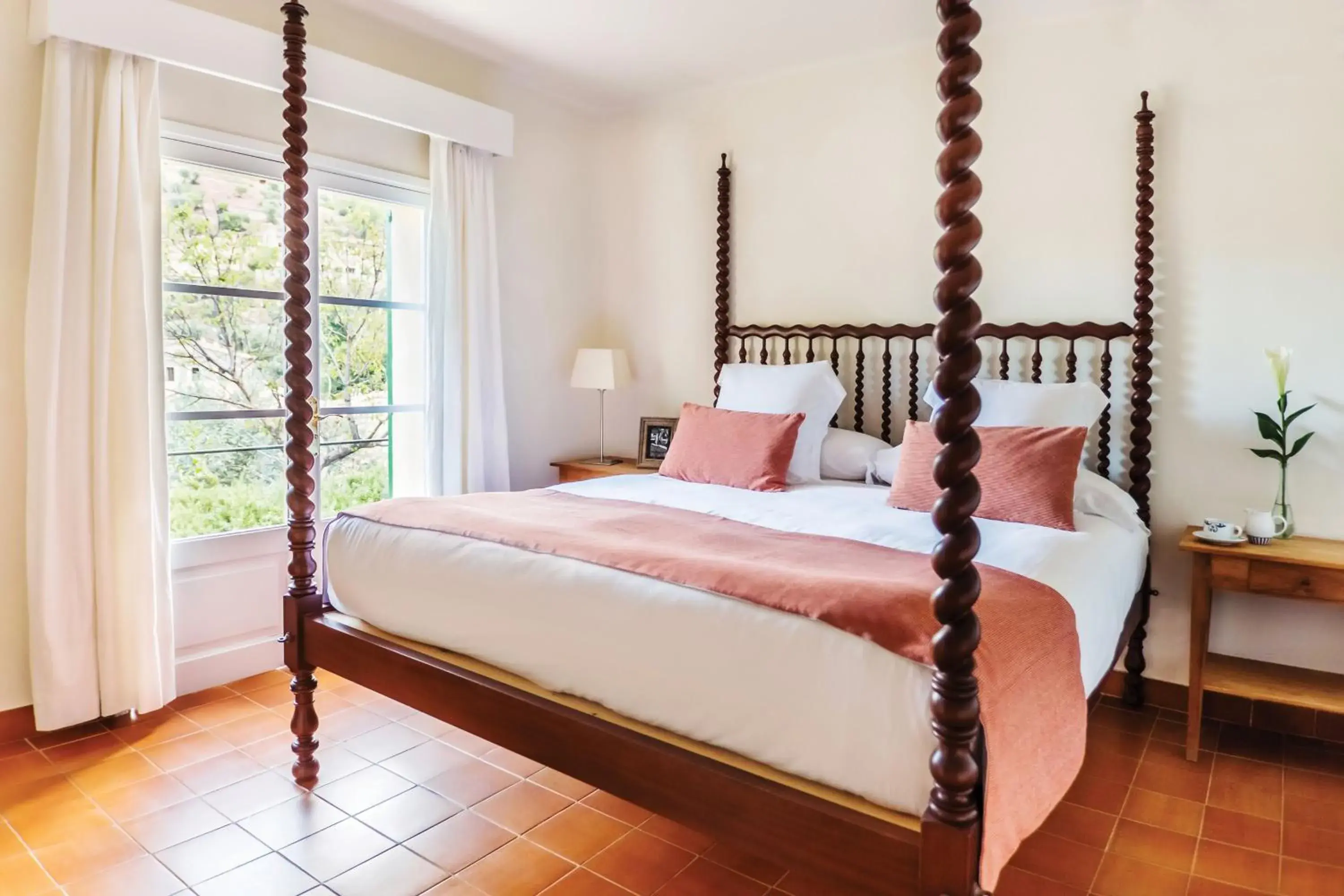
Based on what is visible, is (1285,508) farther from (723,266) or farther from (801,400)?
(723,266)

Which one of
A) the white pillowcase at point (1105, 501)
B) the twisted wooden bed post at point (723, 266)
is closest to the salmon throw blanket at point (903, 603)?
the white pillowcase at point (1105, 501)

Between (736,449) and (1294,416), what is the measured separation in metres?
1.81

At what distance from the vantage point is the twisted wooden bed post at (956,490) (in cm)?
122

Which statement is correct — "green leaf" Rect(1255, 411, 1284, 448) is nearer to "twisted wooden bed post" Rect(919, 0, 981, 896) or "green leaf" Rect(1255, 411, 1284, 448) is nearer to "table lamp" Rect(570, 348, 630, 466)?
"twisted wooden bed post" Rect(919, 0, 981, 896)

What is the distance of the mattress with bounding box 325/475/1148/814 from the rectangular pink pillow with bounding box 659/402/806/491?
392 millimetres

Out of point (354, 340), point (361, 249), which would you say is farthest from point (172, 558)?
point (361, 249)

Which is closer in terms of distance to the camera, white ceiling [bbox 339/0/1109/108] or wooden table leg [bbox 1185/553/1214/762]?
wooden table leg [bbox 1185/553/1214/762]

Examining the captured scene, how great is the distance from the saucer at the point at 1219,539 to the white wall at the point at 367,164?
292cm

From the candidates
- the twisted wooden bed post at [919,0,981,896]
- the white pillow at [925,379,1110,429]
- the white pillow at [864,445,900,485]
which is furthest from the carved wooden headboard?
the twisted wooden bed post at [919,0,981,896]

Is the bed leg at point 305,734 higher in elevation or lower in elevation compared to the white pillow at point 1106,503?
lower

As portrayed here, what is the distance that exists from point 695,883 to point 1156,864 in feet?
3.74

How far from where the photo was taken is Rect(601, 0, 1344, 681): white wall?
2.71 m

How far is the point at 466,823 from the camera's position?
7.27 ft

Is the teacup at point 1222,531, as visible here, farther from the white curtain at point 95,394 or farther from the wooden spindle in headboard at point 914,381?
the white curtain at point 95,394
